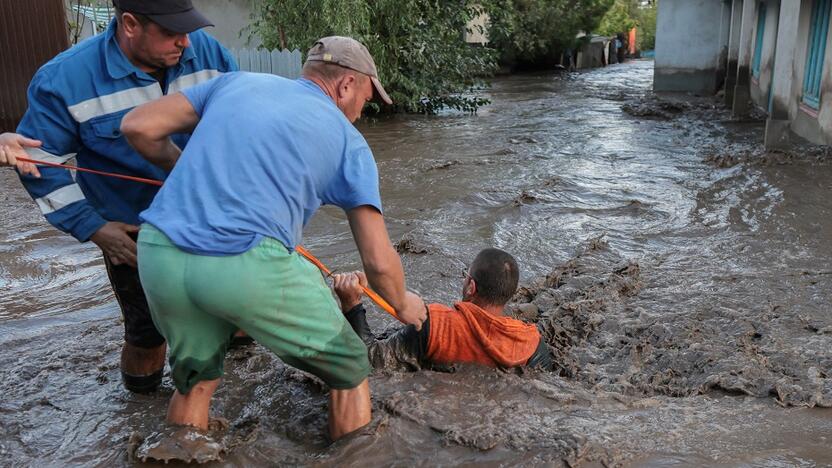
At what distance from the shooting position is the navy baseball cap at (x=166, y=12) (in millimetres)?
2902

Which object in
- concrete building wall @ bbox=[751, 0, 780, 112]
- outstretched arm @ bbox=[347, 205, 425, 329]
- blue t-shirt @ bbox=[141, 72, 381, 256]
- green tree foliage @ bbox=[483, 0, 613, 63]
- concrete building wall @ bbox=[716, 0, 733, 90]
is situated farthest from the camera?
green tree foliage @ bbox=[483, 0, 613, 63]

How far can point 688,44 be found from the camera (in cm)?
1962

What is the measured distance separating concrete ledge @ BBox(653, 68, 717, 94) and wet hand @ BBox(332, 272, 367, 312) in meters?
17.7

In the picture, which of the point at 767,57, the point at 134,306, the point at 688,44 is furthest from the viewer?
the point at 688,44

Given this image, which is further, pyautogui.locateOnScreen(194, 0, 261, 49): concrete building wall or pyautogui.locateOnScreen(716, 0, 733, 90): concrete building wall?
pyautogui.locateOnScreen(716, 0, 733, 90): concrete building wall

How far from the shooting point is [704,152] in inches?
419

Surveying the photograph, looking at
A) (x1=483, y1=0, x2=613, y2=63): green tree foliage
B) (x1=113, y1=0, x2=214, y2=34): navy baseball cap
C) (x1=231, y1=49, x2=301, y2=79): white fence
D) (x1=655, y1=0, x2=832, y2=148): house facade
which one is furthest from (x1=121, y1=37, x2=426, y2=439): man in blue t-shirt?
(x1=483, y1=0, x2=613, y2=63): green tree foliage

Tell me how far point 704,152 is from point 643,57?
1308 inches

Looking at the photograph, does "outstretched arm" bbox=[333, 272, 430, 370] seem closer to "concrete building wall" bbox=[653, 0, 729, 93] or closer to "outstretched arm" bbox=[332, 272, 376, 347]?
"outstretched arm" bbox=[332, 272, 376, 347]

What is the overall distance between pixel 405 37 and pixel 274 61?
327cm

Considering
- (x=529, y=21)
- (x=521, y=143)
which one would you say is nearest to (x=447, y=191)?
(x=521, y=143)

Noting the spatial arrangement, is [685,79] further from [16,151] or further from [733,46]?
[16,151]

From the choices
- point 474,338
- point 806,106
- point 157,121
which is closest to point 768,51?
point 806,106

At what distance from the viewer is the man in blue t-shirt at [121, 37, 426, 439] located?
8.09ft
